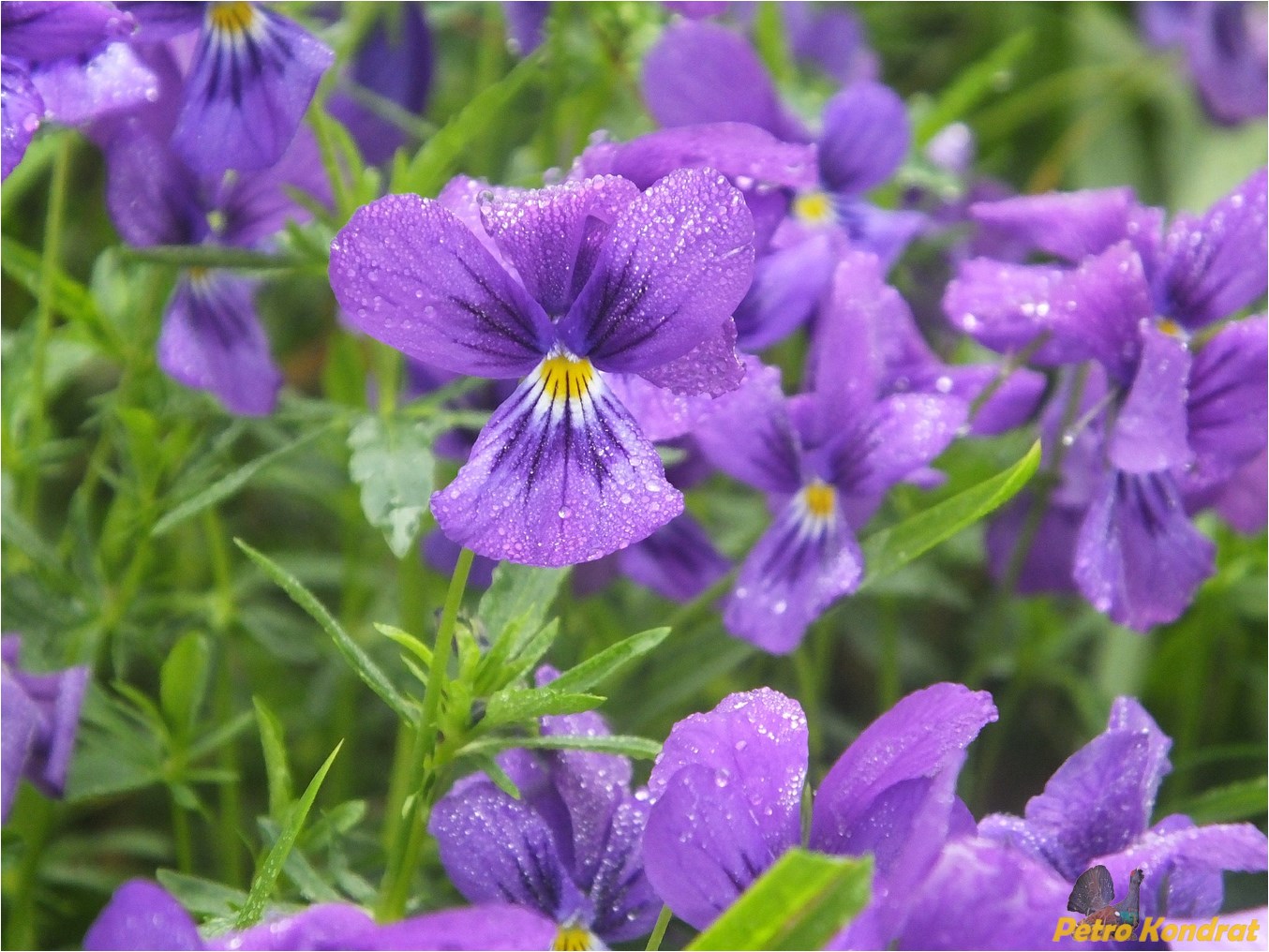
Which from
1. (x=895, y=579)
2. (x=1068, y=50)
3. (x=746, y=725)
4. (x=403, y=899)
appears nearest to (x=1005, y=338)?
(x=895, y=579)

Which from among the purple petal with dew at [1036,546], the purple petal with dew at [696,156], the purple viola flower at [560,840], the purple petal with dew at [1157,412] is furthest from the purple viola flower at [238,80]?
the purple petal with dew at [1036,546]

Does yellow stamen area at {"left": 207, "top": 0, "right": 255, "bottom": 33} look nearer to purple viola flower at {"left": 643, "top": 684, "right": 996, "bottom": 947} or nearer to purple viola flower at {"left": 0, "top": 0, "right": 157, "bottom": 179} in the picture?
purple viola flower at {"left": 0, "top": 0, "right": 157, "bottom": 179}

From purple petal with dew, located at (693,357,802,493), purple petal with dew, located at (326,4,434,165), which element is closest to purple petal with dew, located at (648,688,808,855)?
purple petal with dew, located at (693,357,802,493)

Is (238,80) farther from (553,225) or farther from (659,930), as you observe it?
(659,930)

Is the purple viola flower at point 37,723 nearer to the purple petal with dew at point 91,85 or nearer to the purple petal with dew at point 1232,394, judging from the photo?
the purple petal with dew at point 91,85

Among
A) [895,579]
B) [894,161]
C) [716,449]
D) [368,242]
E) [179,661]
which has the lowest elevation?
[895,579]

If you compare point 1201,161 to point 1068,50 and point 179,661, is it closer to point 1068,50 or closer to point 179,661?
point 1068,50
